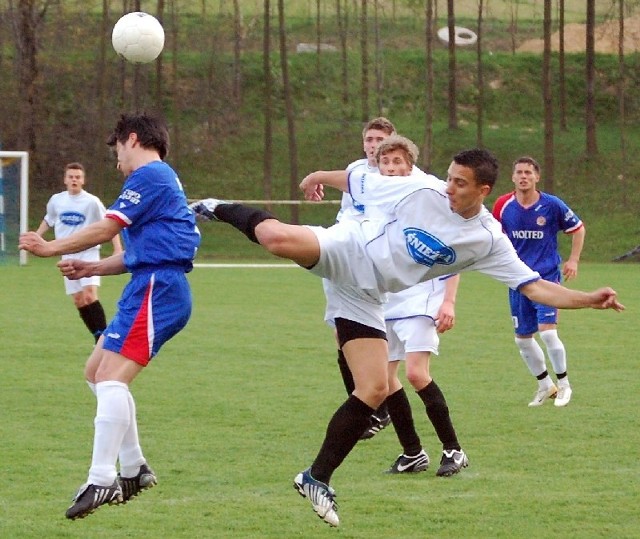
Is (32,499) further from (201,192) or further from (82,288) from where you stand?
(201,192)

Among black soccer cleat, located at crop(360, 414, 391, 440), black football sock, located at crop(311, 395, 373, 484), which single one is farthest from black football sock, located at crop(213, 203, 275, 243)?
black soccer cleat, located at crop(360, 414, 391, 440)

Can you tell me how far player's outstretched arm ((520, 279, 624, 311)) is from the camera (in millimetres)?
5246

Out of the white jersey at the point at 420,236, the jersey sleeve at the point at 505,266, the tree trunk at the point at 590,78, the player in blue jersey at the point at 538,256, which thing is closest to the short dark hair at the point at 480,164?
the white jersey at the point at 420,236

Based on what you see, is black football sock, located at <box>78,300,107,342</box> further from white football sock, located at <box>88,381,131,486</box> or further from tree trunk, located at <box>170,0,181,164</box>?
tree trunk, located at <box>170,0,181,164</box>

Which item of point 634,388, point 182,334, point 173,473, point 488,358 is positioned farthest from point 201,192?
point 173,473

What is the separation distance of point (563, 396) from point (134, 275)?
4659 mm

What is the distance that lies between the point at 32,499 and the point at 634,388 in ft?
18.9

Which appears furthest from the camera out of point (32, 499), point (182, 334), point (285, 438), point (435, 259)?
point (182, 334)

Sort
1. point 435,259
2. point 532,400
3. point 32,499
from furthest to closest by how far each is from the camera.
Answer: point 532,400
point 32,499
point 435,259

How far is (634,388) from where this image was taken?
9.76 meters

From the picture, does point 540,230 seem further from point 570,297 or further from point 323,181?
point 570,297

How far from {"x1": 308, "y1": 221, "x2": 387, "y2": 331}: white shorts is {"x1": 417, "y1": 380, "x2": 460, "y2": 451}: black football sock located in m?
1.38

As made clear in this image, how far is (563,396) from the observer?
9.09 metres

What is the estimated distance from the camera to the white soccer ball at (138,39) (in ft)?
29.0
